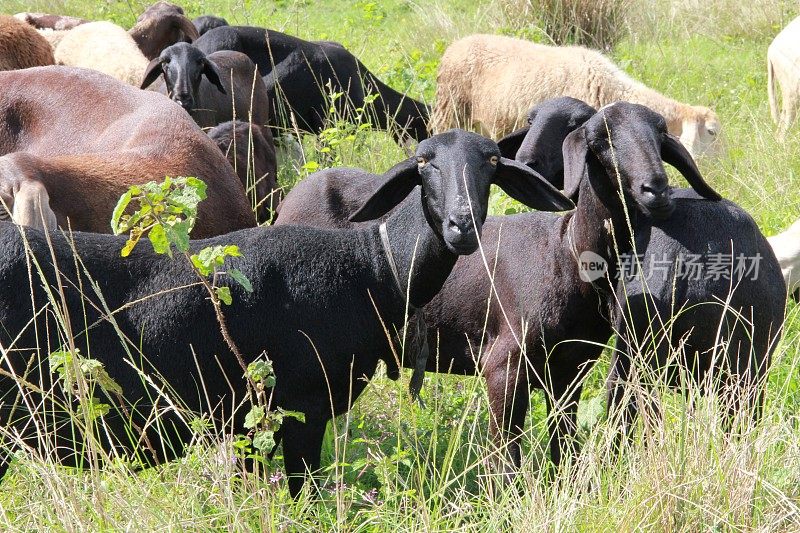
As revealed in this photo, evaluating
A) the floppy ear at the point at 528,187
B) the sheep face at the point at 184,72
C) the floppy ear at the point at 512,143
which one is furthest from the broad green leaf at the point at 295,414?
the sheep face at the point at 184,72

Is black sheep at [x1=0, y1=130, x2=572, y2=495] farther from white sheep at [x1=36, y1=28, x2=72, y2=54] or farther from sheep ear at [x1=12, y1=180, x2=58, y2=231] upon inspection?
white sheep at [x1=36, y1=28, x2=72, y2=54]

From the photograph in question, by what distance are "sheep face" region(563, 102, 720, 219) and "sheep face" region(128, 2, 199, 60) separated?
24.2 feet

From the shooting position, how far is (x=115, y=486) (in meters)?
3.47

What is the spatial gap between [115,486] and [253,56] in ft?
24.0

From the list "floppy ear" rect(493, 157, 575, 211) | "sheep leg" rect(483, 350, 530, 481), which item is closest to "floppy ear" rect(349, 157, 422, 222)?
"floppy ear" rect(493, 157, 575, 211)

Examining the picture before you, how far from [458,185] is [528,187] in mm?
413

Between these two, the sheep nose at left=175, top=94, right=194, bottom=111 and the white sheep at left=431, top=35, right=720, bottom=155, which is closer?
the sheep nose at left=175, top=94, right=194, bottom=111

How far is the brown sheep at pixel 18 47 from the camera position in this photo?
8.79 meters

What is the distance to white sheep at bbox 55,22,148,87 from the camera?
9875 mm

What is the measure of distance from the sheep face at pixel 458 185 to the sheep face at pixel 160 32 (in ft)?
24.9

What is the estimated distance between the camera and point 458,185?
3926 mm

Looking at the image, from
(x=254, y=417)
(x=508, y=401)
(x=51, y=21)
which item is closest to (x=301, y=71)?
(x=51, y=21)

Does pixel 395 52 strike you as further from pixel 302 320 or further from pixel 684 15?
pixel 302 320

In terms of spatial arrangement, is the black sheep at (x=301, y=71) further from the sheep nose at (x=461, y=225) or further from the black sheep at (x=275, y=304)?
the sheep nose at (x=461, y=225)
